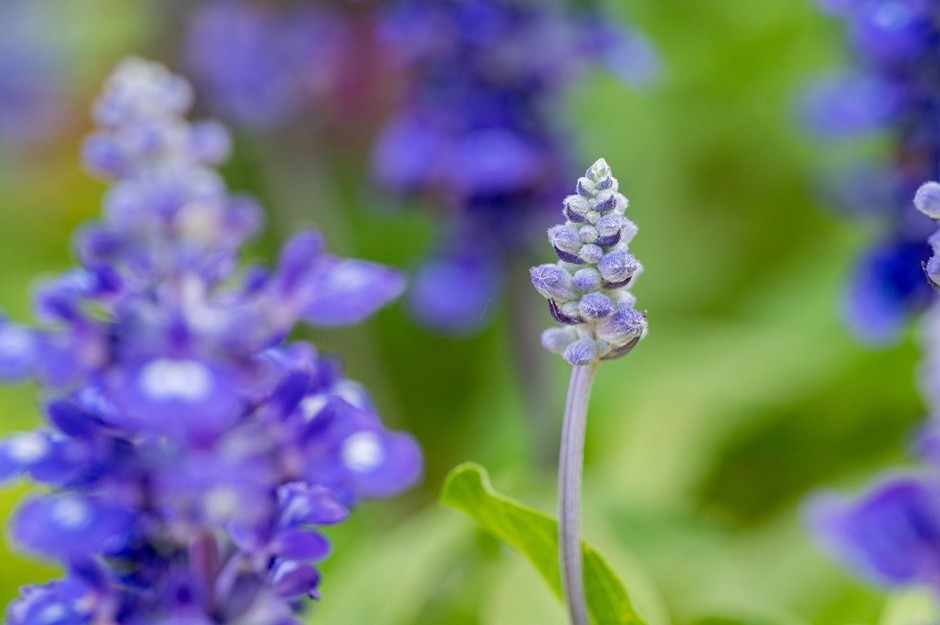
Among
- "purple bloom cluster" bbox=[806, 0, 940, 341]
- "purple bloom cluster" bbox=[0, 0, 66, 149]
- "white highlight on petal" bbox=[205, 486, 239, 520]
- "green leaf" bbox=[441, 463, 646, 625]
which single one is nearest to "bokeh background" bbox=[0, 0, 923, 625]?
"purple bloom cluster" bbox=[0, 0, 66, 149]

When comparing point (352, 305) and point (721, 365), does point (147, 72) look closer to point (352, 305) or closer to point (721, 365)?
point (352, 305)

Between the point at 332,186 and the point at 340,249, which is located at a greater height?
the point at 332,186

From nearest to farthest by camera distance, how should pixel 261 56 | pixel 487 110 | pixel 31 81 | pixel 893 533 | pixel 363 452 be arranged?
1. pixel 363 452
2. pixel 893 533
3. pixel 487 110
4. pixel 261 56
5. pixel 31 81

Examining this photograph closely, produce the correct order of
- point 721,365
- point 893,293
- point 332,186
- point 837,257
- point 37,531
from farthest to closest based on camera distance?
1. point 332,186
2. point 837,257
3. point 721,365
4. point 893,293
5. point 37,531

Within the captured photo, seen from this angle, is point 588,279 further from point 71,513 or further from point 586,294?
point 71,513

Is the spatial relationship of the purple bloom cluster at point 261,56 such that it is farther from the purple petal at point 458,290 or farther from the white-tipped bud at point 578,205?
the white-tipped bud at point 578,205

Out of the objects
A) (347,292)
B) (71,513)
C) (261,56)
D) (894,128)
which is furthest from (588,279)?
(261,56)

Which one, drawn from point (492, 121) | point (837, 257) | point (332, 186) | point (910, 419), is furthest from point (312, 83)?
point (910, 419)
